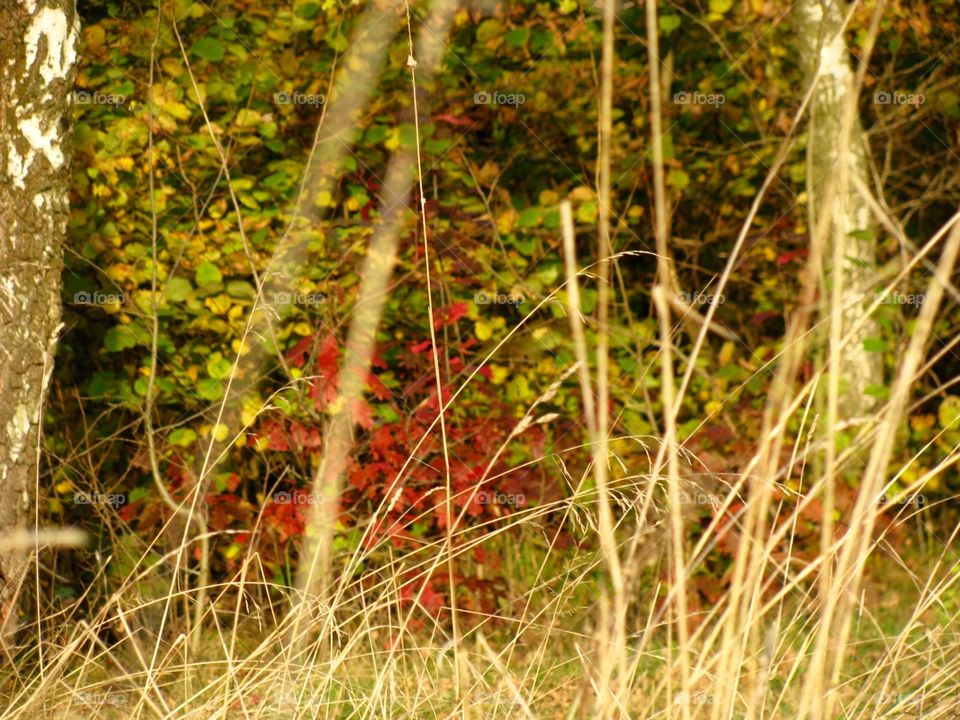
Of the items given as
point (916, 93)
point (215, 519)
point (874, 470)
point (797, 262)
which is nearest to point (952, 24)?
point (916, 93)

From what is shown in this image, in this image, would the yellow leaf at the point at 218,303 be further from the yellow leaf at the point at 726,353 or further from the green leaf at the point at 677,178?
the yellow leaf at the point at 726,353

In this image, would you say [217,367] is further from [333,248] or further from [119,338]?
[333,248]

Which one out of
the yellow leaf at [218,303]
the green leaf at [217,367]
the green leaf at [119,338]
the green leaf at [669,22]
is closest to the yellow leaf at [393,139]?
the yellow leaf at [218,303]

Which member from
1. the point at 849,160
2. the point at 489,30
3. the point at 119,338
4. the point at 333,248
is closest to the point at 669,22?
the point at 489,30

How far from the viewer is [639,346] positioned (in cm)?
428

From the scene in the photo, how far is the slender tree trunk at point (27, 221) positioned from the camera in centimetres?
290

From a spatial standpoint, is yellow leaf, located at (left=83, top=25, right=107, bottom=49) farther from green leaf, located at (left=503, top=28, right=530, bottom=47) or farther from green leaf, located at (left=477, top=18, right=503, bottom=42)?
green leaf, located at (left=503, top=28, right=530, bottom=47)

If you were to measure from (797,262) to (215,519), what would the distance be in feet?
8.55

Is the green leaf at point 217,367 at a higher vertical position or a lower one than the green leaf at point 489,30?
lower

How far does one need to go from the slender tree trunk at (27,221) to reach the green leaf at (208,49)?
0.90 m

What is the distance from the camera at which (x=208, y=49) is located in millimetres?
3900

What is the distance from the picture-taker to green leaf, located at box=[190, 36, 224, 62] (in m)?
3.89

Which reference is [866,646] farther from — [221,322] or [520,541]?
[221,322]

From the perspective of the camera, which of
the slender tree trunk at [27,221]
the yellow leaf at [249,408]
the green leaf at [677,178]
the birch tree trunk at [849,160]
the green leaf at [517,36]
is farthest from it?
the green leaf at [677,178]
